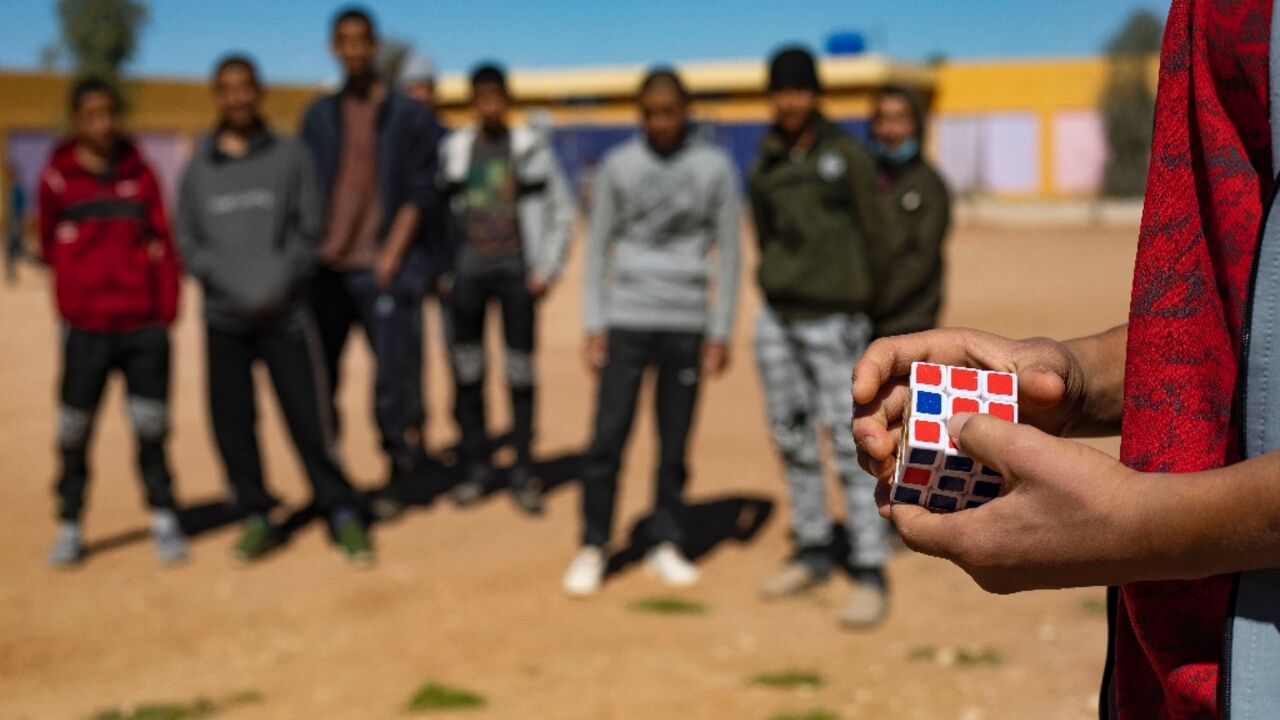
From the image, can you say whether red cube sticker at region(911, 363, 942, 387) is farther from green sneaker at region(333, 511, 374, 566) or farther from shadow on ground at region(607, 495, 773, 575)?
green sneaker at region(333, 511, 374, 566)

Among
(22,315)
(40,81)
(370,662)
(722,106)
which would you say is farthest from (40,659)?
(722,106)

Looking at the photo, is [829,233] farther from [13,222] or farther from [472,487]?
[13,222]

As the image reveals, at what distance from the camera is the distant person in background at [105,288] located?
6359 millimetres

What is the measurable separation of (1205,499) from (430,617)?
4.77m

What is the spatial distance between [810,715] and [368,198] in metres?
3.85

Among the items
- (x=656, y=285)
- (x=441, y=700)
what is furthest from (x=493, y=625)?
(x=656, y=285)

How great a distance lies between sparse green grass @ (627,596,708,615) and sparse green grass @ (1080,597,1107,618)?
1526mm

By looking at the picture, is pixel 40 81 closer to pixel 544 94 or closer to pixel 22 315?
pixel 544 94

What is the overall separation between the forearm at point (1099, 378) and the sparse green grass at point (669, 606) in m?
4.12

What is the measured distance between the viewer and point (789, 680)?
4910 millimetres

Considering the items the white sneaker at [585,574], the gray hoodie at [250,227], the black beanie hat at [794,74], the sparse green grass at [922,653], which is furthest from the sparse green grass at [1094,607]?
the gray hoodie at [250,227]

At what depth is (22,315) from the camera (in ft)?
56.4

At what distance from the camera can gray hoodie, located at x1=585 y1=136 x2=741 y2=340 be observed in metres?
6.13

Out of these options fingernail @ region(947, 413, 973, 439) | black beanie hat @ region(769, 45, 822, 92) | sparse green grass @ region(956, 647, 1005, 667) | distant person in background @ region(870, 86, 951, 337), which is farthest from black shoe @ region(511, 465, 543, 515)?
fingernail @ region(947, 413, 973, 439)
